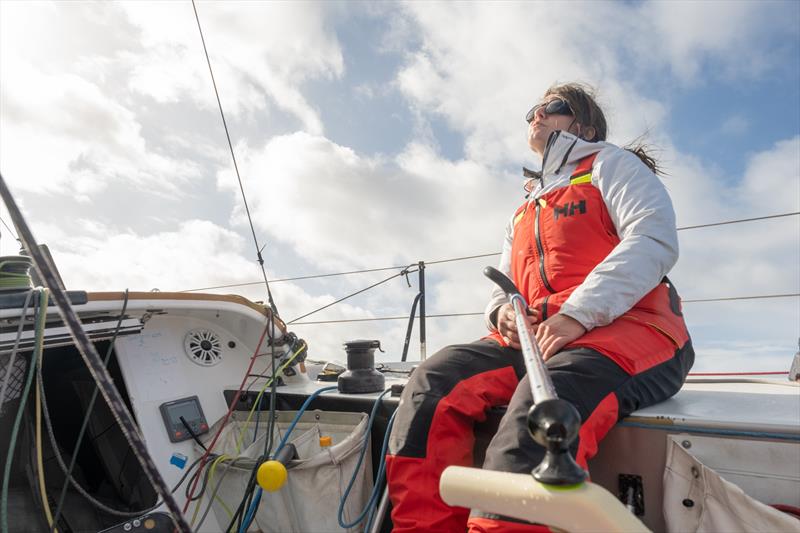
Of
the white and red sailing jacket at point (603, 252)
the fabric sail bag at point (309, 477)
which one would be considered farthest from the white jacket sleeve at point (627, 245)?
the fabric sail bag at point (309, 477)

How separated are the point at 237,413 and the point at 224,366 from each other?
0.24 meters

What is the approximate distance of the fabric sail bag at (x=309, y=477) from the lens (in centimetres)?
149

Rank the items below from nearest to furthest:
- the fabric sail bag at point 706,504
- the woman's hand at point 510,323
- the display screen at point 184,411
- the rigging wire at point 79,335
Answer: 1. the rigging wire at point 79,335
2. the fabric sail bag at point 706,504
3. the woman's hand at point 510,323
4. the display screen at point 184,411

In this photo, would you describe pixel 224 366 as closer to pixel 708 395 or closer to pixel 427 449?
pixel 427 449

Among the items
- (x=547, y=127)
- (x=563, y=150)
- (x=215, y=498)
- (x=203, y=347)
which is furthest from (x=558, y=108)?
(x=215, y=498)

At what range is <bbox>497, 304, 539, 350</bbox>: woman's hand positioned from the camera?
123cm

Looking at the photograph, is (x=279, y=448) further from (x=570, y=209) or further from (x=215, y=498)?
(x=570, y=209)

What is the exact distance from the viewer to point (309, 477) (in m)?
1.54

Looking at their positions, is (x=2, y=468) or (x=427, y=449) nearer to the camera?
(x=427, y=449)

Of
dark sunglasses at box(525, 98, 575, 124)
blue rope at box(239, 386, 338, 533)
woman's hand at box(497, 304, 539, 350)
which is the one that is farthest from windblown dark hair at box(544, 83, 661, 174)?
blue rope at box(239, 386, 338, 533)

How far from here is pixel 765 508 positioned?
90 centimetres

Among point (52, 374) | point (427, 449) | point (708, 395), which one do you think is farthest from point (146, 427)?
point (708, 395)

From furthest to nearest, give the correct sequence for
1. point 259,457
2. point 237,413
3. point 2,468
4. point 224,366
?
point 224,366, point 237,413, point 2,468, point 259,457

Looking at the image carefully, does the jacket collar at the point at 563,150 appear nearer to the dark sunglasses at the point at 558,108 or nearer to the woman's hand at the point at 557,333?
the dark sunglasses at the point at 558,108
